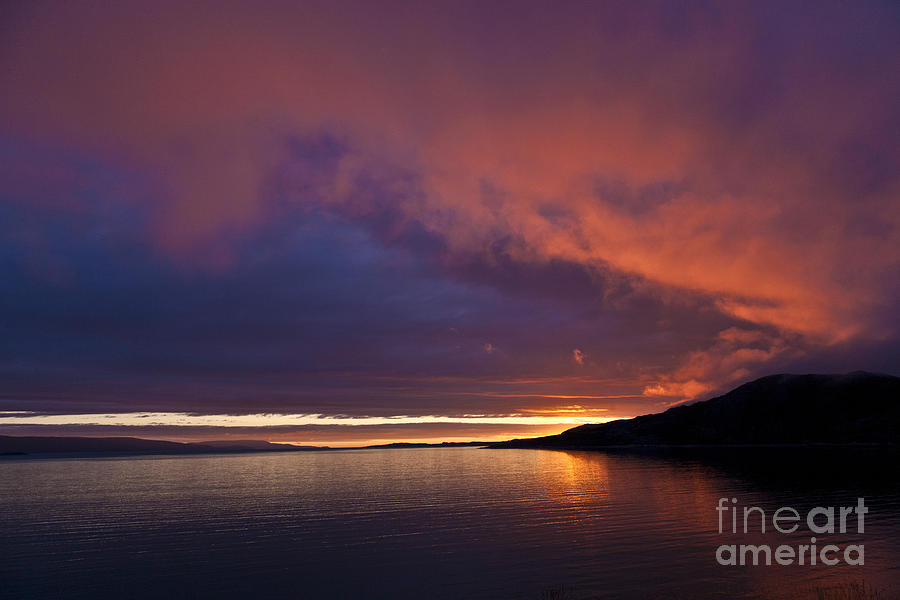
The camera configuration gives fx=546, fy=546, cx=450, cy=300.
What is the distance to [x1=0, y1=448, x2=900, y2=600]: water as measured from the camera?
34281 mm

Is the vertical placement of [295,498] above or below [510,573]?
below

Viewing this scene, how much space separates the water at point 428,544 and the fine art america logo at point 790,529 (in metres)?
1.17

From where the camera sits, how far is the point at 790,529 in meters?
49.1

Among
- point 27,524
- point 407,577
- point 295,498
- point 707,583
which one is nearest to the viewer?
point 707,583

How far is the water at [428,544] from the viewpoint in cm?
3428

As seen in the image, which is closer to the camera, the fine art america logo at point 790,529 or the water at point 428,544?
the water at point 428,544

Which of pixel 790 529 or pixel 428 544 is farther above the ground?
pixel 790 529

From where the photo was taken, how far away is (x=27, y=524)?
64250mm

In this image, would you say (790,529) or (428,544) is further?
(790,529)

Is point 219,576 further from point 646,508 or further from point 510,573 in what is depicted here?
point 646,508

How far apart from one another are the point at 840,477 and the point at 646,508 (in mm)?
59333

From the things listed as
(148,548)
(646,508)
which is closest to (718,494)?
(646,508)

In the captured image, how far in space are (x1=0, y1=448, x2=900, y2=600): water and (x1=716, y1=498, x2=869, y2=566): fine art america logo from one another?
1.17 meters

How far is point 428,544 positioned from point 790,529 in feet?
107
